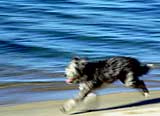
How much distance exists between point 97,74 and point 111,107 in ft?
1.51

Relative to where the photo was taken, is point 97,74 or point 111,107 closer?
point 97,74

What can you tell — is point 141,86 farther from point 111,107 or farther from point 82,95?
point 82,95

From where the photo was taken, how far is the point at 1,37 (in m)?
14.2

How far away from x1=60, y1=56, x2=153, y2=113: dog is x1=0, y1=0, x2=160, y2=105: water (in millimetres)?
983

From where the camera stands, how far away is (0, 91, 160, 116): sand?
737 centimetres

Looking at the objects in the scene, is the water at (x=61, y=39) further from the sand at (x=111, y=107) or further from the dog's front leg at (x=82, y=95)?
the dog's front leg at (x=82, y=95)

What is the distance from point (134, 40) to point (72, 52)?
7.02 feet

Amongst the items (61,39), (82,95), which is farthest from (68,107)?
(61,39)

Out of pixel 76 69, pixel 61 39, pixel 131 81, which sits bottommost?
pixel 61 39

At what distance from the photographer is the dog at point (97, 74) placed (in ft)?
24.9

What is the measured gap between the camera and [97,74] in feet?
25.5

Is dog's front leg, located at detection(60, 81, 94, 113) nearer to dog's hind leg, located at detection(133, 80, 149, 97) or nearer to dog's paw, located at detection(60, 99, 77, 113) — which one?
dog's paw, located at detection(60, 99, 77, 113)

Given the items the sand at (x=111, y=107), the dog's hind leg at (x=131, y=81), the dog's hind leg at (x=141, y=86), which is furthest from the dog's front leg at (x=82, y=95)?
the dog's hind leg at (x=141, y=86)

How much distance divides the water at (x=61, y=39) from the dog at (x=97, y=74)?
0.98 metres
